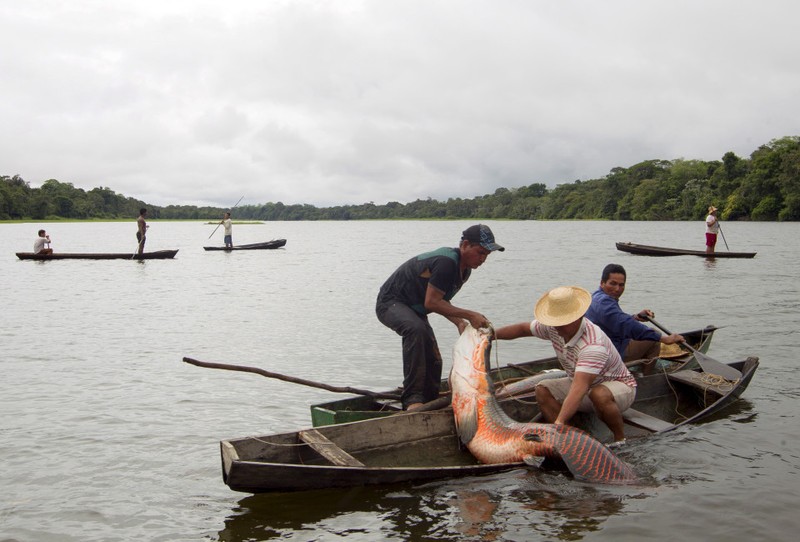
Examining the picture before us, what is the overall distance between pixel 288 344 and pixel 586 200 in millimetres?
122341

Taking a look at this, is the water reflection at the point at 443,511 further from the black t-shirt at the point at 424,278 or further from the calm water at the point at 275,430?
the black t-shirt at the point at 424,278

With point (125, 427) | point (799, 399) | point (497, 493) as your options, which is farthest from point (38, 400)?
point (799, 399)

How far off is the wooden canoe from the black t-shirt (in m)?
1.14

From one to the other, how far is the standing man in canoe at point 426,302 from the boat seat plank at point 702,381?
3.12 m

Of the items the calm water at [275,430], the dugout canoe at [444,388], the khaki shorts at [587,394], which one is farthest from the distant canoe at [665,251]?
the khaki shorts at [587,394]

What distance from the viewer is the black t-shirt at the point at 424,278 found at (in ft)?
22.5

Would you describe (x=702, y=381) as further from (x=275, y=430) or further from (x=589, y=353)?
(x=275, y=430)

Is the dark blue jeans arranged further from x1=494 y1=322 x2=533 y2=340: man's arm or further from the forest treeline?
the forest treeline

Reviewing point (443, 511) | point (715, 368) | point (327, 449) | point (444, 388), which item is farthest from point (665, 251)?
point (327, 449)

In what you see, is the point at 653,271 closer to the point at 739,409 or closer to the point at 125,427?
the point at 739,409

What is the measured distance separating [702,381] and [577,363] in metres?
2.91

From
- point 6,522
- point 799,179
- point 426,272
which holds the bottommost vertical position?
point 6,522

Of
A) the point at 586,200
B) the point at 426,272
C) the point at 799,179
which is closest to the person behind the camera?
the point at 426,272

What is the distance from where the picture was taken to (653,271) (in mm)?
28219
